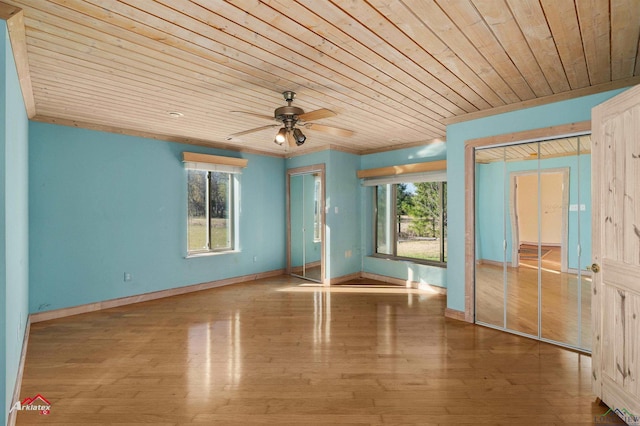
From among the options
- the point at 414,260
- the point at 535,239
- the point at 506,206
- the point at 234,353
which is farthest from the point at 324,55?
the point at 414,260

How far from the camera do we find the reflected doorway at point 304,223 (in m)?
6.52

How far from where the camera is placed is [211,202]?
5883 millimetres

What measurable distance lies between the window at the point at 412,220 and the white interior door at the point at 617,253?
3.11m

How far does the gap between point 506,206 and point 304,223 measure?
3.88 metres

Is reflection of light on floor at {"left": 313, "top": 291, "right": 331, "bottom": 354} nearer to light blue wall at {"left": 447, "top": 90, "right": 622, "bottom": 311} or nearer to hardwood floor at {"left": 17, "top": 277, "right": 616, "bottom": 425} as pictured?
hardwood floor at {"left": 17, "top": 277, "right": 616, "bottom": 425}

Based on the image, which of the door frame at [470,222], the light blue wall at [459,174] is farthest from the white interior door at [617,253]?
the door frame at [470,222]

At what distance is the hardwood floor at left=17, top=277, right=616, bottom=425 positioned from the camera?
7.39 feet

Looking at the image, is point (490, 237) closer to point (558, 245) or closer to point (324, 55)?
point (558, 245)

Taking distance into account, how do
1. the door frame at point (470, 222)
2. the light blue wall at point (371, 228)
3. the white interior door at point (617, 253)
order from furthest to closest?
the light blue wall at point (371, 228) → the door frame at point (470, 222) → the white interior door at point (617, 253)

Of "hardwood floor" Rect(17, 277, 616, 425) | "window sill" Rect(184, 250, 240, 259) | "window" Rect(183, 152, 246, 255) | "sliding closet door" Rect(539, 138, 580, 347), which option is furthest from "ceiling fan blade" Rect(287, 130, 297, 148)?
"window sill" Rect(184, 250, 240, 259)

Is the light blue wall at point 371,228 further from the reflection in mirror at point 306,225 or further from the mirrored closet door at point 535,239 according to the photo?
the mirrored closet door at point 535,239

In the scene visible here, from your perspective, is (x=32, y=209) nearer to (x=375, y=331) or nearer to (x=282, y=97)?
(x=282, y=97)

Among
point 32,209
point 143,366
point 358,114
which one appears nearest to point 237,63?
point 358,114

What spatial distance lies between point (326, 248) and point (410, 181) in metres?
1.86
